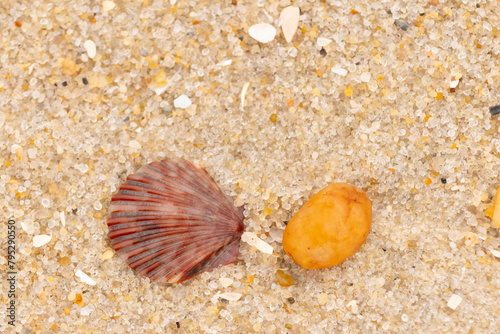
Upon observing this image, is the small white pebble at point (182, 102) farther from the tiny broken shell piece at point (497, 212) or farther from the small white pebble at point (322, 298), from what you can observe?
the tiny broken shell piece at point (497, 212)

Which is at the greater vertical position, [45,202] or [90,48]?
[90,48]

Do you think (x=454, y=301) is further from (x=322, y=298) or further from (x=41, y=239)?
(x=41, y=239)

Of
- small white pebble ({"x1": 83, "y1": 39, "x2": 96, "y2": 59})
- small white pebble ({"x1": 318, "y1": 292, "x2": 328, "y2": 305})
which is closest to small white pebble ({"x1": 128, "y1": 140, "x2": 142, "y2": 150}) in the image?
small white pebble ({"x1": 83, "y1": 39, "x2": 96, "y2": 59})

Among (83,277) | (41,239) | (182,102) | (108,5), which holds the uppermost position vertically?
(108,5)

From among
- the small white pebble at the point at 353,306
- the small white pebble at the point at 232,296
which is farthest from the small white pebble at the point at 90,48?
the small white pebble at the point at 353,306

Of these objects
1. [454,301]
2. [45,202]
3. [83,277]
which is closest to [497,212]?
[454,301]
